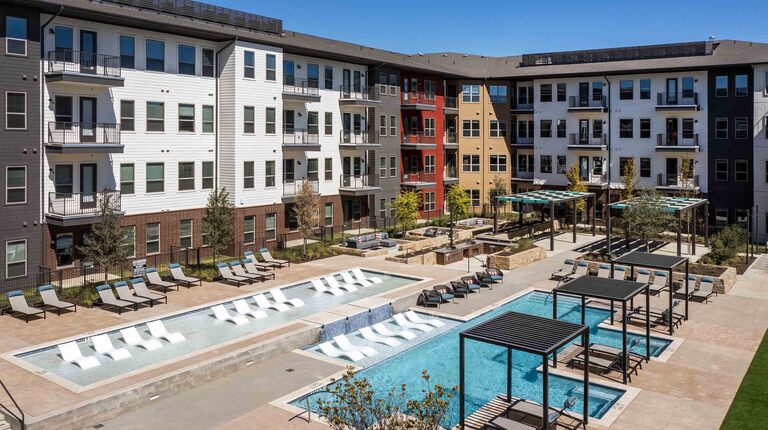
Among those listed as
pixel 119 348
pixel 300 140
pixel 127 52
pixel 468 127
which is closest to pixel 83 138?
pixel 127 52

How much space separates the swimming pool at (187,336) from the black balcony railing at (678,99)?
29298 millimetres

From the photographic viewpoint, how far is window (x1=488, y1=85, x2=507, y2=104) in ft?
183

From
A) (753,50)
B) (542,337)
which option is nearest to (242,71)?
(542,337)

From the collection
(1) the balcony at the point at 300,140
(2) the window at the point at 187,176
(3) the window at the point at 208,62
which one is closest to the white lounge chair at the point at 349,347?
(2) the window at the point at 187,176

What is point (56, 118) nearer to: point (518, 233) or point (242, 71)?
point (242, 71)

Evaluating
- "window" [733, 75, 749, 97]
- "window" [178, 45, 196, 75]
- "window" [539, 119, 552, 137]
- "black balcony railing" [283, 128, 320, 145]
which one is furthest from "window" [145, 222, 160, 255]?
"window" [733, 75, 749, 97]

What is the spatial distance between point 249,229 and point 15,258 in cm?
1266

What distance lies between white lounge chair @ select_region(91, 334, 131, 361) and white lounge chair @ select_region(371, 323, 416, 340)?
812cm

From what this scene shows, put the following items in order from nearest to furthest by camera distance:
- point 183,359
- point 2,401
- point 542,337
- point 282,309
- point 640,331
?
point 542,337
point 2,401
point 183,359
point 640,331
point 282,309

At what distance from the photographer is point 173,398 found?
1664 centimetres

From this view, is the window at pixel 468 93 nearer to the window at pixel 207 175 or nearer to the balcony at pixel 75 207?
the window at pixel 207 175

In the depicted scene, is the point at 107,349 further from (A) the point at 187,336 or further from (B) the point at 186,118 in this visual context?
(B) the point at 186,118

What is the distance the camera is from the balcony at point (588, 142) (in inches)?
1978

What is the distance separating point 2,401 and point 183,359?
4.56 m
